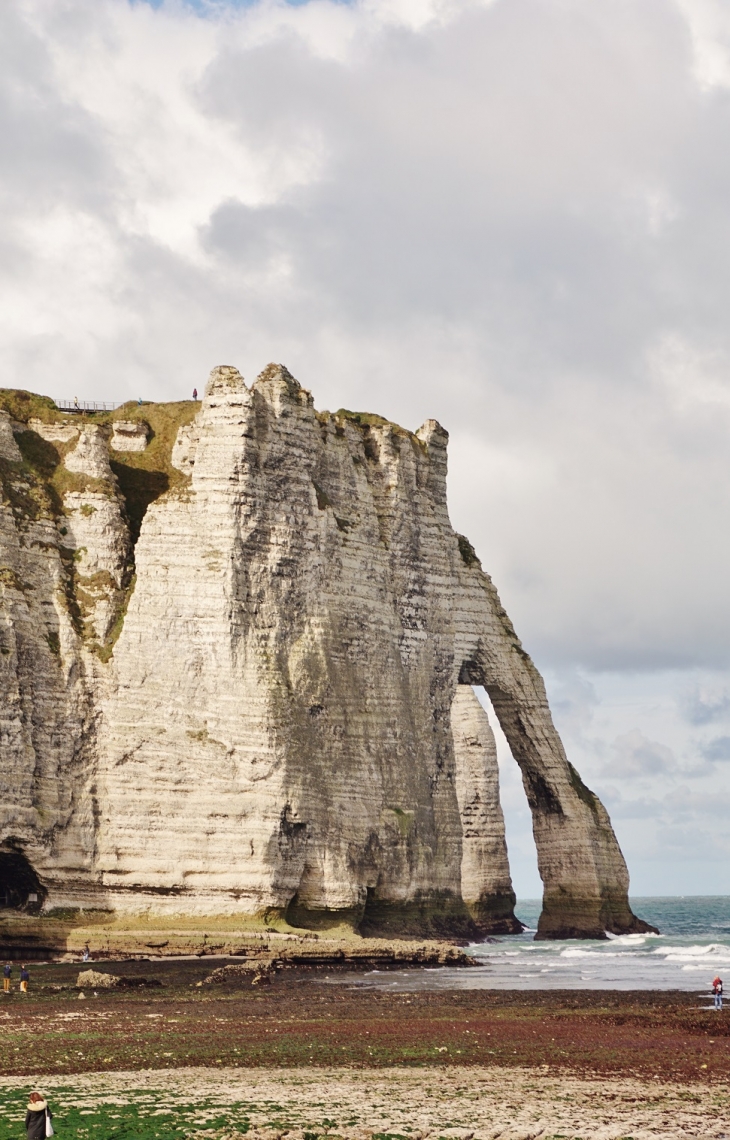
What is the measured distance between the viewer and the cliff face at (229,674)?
179 ft

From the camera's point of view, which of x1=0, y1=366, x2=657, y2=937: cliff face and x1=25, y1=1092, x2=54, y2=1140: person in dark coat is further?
x1=0, y1=366, x2=657, y2=937: cliff face

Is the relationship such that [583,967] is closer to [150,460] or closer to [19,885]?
[19,885]

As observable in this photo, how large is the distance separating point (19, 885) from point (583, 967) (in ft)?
65.5

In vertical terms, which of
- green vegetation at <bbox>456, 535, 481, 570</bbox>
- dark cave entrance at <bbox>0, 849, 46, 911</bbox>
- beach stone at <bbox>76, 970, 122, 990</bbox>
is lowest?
beach stone at <bbox>76, 970, 122, 990</bbox>

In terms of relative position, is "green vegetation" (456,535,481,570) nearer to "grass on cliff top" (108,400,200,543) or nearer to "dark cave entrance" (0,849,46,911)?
"grass on cliff top" (108,400,200,543)

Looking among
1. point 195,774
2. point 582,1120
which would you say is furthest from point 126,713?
point 582,1120

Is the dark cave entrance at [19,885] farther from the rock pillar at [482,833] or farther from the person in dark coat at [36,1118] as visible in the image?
the person in dark coat at [36,1118]

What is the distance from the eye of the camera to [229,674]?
55.7 m

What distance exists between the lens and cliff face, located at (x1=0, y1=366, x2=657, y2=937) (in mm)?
54469

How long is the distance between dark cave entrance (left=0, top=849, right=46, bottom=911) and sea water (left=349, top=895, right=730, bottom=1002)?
12.8 metres

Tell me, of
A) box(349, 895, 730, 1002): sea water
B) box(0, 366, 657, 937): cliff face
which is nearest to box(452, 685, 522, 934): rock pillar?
box(349, 895, 730, 1002): sea water

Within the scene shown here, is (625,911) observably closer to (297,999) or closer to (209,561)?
(209,561)

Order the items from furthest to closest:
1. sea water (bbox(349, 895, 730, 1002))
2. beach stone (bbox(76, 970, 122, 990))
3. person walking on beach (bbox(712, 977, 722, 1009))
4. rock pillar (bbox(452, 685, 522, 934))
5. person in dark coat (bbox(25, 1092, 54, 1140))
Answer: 1. rock pillar (bbox(452, 685, 522, 934))
2. sea water (bbox(349, 895, 730, 1002))
3. beach stone (bbox(76, 970, 122, 990))
4. person walking on beach (bbox(712, 977, 722, 1009))
5. person in dark coat (bbox(25, 1092, 54, 1140))

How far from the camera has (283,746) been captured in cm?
5506
